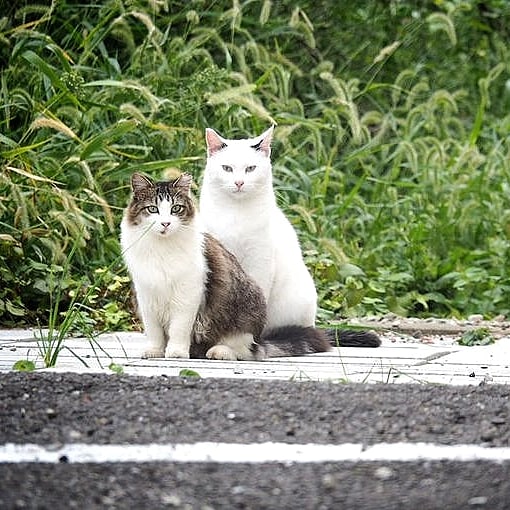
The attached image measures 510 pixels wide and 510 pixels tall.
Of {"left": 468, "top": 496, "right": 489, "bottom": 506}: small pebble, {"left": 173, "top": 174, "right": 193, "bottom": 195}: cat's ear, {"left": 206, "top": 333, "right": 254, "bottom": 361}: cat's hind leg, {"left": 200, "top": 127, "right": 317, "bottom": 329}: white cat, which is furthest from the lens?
{"left": 200, "top": 127, "right": 317, "bottom": 329}: white cat

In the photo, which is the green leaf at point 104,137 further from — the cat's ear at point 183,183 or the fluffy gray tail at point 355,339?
the fluffy gray tail at point 355,339

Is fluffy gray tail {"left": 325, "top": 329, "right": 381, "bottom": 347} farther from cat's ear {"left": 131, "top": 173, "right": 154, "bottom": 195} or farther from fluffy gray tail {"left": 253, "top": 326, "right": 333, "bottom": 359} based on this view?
cat's ear {"left": 131, "top": 173, "right": 154, "bottom": 195}

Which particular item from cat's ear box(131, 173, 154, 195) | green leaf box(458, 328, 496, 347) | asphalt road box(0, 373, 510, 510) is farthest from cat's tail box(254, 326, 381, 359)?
asphalt road box(0, 373, 510, 510)

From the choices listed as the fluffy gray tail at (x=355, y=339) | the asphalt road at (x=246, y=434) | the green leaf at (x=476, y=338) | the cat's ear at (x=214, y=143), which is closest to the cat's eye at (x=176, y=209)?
the cat's ear at (x=214, y=143)

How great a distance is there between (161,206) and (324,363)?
0.85 meters

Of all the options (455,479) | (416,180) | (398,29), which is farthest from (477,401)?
(398,29)

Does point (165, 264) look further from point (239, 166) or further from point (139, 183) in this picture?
point (239, 166)

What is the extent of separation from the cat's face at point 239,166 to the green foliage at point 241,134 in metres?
0.50

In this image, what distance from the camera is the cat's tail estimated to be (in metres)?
4.83

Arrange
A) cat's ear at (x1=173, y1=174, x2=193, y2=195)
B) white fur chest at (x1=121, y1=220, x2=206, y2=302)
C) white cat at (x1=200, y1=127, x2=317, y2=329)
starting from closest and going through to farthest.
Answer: white fur chest at (x1=121, y1=220, x2=206, y2=302) < cat's ear at (x1=173, y1=174, x2=193, y2=195) < white cat at (x1=200, y1=127, x2=317, y2=329)

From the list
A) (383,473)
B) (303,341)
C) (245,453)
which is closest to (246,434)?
(245,453)

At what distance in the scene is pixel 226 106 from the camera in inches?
273

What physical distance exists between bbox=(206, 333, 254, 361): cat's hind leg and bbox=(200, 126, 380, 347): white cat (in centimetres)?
42

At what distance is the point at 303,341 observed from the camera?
4.93 m
